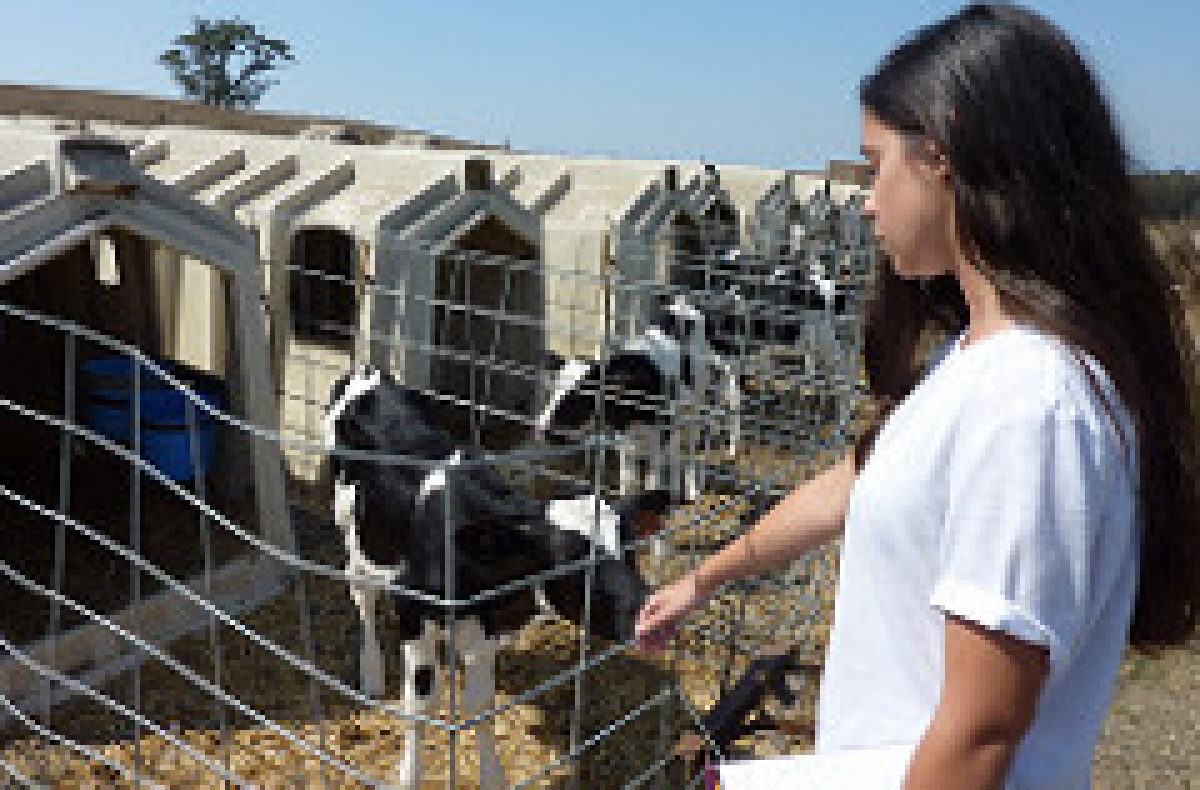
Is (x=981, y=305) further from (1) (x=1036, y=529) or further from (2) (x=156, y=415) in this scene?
(2) (x=156, y=415)

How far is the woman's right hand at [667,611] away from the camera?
2.00m

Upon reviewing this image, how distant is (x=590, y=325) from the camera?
973cm

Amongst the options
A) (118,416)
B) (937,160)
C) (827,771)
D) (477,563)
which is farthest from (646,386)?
(937,160)

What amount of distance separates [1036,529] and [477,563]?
2.89 meters

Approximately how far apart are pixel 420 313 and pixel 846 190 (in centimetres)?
1601

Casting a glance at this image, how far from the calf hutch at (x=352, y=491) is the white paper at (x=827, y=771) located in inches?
26.0

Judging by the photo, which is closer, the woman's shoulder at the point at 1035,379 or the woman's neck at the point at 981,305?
the woman's shoulder at the point at 1035,379

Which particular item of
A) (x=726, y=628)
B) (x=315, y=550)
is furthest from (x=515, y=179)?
(x=726, y=628)

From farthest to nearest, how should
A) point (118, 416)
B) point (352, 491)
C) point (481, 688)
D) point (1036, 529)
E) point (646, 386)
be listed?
point (646, 386), point (118, 416), point (352, 491), point (481, 688), point (1036, 529)

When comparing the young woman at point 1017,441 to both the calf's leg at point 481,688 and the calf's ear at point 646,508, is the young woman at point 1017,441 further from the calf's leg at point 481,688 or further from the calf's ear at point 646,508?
the calf's leg at point 481,688

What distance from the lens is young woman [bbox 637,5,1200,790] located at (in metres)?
1.09

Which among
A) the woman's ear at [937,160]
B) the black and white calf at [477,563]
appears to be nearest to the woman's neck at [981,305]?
the woman's ear at [937,160]

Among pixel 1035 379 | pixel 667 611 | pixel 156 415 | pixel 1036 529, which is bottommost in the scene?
pixel 156 415

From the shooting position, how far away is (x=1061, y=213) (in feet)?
3.92
